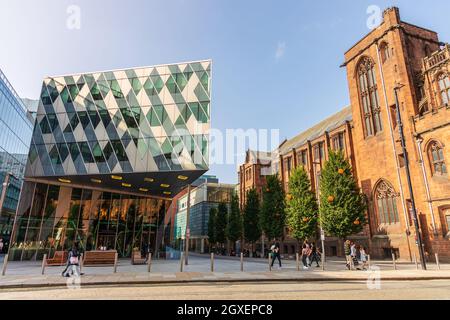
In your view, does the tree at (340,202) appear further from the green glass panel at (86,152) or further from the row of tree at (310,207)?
the green glass panel at (86,152)

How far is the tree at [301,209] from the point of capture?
35688mm

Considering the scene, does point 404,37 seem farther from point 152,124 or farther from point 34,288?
point 34,288

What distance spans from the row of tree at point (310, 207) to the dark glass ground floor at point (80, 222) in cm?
1665

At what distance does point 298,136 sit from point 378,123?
96.2 ft

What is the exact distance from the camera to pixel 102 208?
112 ft

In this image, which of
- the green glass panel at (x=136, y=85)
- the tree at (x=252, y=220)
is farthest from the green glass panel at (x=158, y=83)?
the tree at (x=252, y=220)

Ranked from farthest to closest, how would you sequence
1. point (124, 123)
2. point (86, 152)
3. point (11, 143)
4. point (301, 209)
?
1. point (11, 143)
2. point (301, 209)
3. point (124, 123)
4. point (86, 152)

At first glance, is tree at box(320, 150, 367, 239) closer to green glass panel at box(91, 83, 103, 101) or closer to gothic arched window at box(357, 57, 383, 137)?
gothic arched window at box(357, 57, 383, 137)

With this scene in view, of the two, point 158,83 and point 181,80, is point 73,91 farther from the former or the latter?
point 181,80

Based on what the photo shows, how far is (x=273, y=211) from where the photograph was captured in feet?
138

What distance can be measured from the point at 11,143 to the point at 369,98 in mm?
49039

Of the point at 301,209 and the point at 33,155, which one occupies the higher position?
the point at 33,155

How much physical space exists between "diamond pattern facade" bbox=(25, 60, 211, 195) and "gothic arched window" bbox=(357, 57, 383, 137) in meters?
20.6

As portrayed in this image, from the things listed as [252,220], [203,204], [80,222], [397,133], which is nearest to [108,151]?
[80,222]
